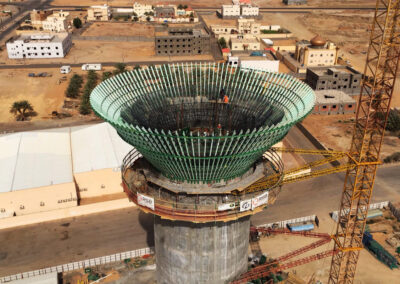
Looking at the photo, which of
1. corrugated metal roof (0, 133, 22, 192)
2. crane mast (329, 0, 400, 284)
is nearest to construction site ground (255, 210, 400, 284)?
crane mast (329, 0, 400, 284)

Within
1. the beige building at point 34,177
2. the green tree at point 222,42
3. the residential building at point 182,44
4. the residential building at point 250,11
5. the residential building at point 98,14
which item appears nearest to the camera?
the beige building at point 34,177

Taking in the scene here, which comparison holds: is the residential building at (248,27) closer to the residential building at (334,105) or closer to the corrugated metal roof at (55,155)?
the residential building at (334,105)

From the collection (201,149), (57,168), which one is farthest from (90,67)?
(201,149)

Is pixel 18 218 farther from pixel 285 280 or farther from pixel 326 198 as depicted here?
pixel 326 198

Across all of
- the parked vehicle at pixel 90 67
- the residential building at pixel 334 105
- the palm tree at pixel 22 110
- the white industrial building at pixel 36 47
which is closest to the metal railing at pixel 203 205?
the residential building at pixel 334 105

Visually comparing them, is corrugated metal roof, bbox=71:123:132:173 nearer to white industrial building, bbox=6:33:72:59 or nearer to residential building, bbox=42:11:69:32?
white industrial building, bbox=6:33:72:59

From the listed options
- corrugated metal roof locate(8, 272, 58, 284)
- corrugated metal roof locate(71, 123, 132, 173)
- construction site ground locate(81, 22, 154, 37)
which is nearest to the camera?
corrugated metal roof locate(8, 272, 58, 284)

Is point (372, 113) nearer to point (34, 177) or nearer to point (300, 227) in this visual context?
point (300, 227)

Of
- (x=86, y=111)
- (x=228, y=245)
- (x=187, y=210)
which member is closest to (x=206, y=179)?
(x=187, y=210)
